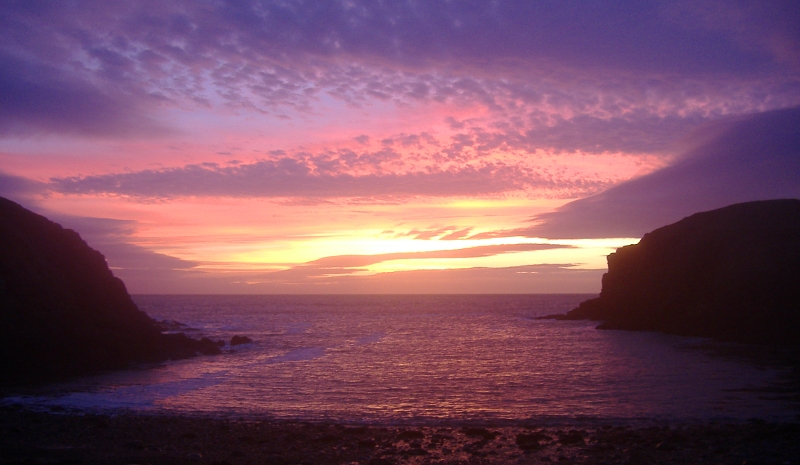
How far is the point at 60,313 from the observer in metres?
32.5

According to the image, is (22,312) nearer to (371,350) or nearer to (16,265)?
(16,265)

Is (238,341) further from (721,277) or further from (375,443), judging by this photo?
(721,277)

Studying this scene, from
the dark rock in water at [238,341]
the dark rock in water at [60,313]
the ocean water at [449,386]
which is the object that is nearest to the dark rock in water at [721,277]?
the ocean water at [449,386]

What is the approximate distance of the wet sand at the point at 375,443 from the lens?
13.3m

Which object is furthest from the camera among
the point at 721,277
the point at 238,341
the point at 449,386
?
the point at 721,277

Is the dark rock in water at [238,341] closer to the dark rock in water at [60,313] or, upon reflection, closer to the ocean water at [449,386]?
the dark rock in water at [60,313]

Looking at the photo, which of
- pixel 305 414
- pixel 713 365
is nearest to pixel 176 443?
pixel 305 414

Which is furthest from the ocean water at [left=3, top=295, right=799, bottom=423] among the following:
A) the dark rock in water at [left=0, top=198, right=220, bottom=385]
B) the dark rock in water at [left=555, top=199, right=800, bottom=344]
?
the dark rock in water at [left=555, top=199, right=800, bottom=344]

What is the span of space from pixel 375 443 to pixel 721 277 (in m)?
47.1

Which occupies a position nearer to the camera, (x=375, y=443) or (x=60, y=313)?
(x=375, y=443)

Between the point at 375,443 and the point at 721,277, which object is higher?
Answer: the point at 721,277

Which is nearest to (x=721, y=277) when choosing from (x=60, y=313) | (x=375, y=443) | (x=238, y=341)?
(x=238, y=341)

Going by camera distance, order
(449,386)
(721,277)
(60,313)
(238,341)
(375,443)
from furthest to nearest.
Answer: (721,277) < (238,341) < (60,313) < (449,386) < (375,443)

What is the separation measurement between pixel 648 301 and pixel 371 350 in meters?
36.1
